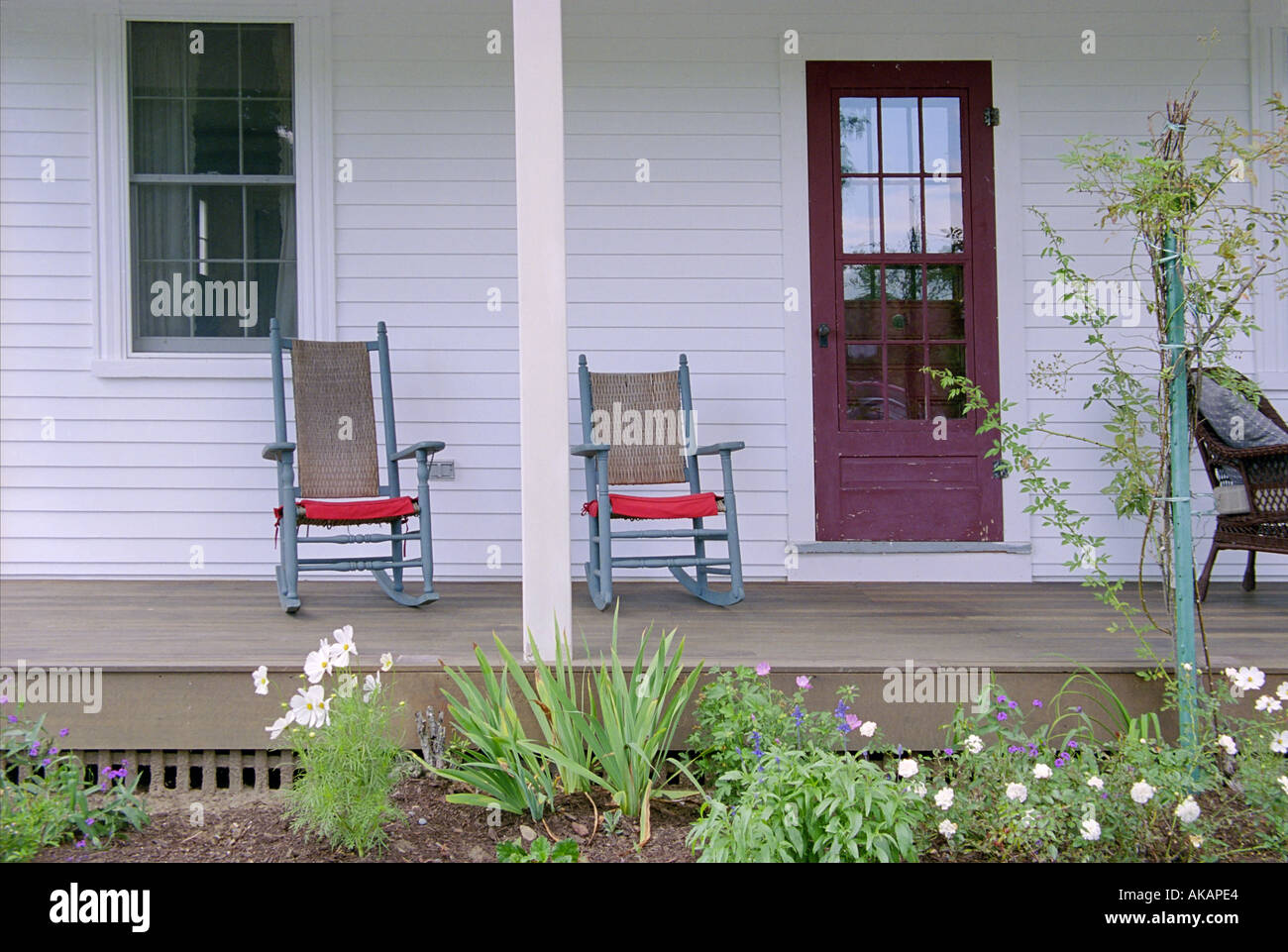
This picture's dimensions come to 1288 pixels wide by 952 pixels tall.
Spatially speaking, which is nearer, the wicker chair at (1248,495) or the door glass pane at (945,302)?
the wicker chair at (1248,495)

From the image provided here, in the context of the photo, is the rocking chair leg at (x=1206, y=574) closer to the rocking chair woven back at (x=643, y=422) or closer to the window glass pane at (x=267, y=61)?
the rocking chair woven back at (x=643, y=422)

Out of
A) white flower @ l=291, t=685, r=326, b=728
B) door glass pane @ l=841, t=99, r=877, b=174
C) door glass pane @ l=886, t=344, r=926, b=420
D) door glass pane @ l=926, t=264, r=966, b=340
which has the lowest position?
white flower @ l=291, t=685, r=326, b=728

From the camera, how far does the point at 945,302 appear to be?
425 centimetres

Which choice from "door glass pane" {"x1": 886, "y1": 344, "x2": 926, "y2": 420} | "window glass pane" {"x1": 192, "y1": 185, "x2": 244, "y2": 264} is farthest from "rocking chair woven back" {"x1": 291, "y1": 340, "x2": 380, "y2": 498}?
"door glass pane" {"x1": 886, "y1": 344, "x2": 926, "y2": 420}

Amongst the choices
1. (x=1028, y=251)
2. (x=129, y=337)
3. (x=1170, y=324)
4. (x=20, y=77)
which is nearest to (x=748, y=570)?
(x=1028, y=251)

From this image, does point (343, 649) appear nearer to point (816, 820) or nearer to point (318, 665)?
point (318, 665)

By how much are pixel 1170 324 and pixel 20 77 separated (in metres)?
4.29

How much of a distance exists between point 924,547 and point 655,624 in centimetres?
141

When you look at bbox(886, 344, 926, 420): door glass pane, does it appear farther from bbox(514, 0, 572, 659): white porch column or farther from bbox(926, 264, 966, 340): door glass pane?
bbox(514, 0, 572, 659): white porch column

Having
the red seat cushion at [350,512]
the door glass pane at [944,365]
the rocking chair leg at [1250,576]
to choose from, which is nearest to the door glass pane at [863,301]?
the door glass pane at [944,365]

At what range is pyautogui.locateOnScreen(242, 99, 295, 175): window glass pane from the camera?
13.9 ft

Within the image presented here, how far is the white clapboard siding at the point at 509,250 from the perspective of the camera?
4.23 metres

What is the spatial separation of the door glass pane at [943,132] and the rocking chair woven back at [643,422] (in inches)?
54.7
